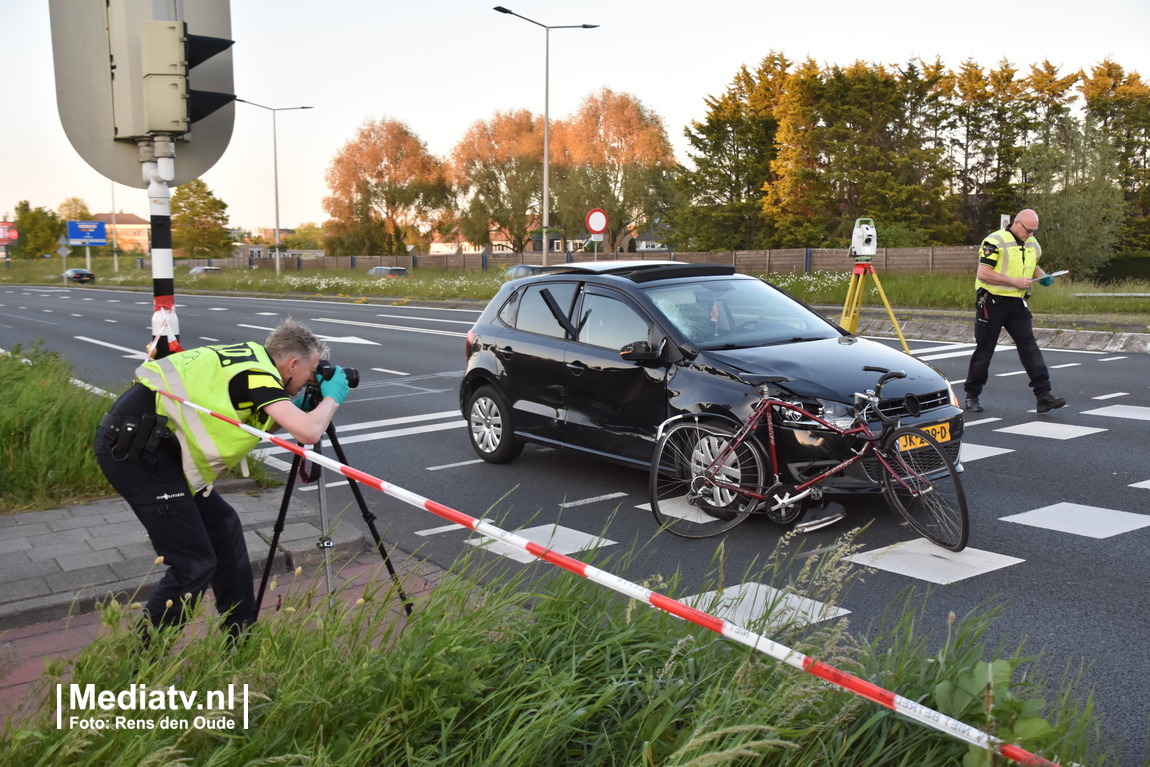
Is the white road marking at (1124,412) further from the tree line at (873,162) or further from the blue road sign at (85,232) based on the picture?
the blue road sign at (85,232)

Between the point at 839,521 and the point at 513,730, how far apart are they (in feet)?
13.6

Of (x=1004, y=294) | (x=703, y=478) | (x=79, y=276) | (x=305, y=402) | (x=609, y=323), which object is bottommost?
(x=703, y=478)

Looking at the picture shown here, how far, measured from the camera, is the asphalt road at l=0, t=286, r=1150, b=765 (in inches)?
175

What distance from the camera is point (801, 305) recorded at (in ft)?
26.1

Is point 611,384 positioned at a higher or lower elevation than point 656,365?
lower

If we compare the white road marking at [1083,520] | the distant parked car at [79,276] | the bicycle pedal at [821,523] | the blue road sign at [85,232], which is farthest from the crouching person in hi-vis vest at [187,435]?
the blue road sign at [85,232]

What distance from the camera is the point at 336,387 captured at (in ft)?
13.3

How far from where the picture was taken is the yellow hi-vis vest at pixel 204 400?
3750mm

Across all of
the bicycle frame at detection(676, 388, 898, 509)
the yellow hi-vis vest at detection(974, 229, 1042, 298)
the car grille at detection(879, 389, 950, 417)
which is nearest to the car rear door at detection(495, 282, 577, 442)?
the bicycle frame at detection(676, 388, 898, 509)

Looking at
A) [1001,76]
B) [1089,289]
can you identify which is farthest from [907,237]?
[1089,289]

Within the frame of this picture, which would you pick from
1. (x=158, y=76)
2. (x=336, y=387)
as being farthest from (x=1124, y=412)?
(x=158, y=76)

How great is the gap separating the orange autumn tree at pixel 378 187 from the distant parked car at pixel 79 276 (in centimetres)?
1577

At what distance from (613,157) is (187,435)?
57.0 m

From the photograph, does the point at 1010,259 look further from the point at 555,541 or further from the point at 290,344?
the point at 290,344
